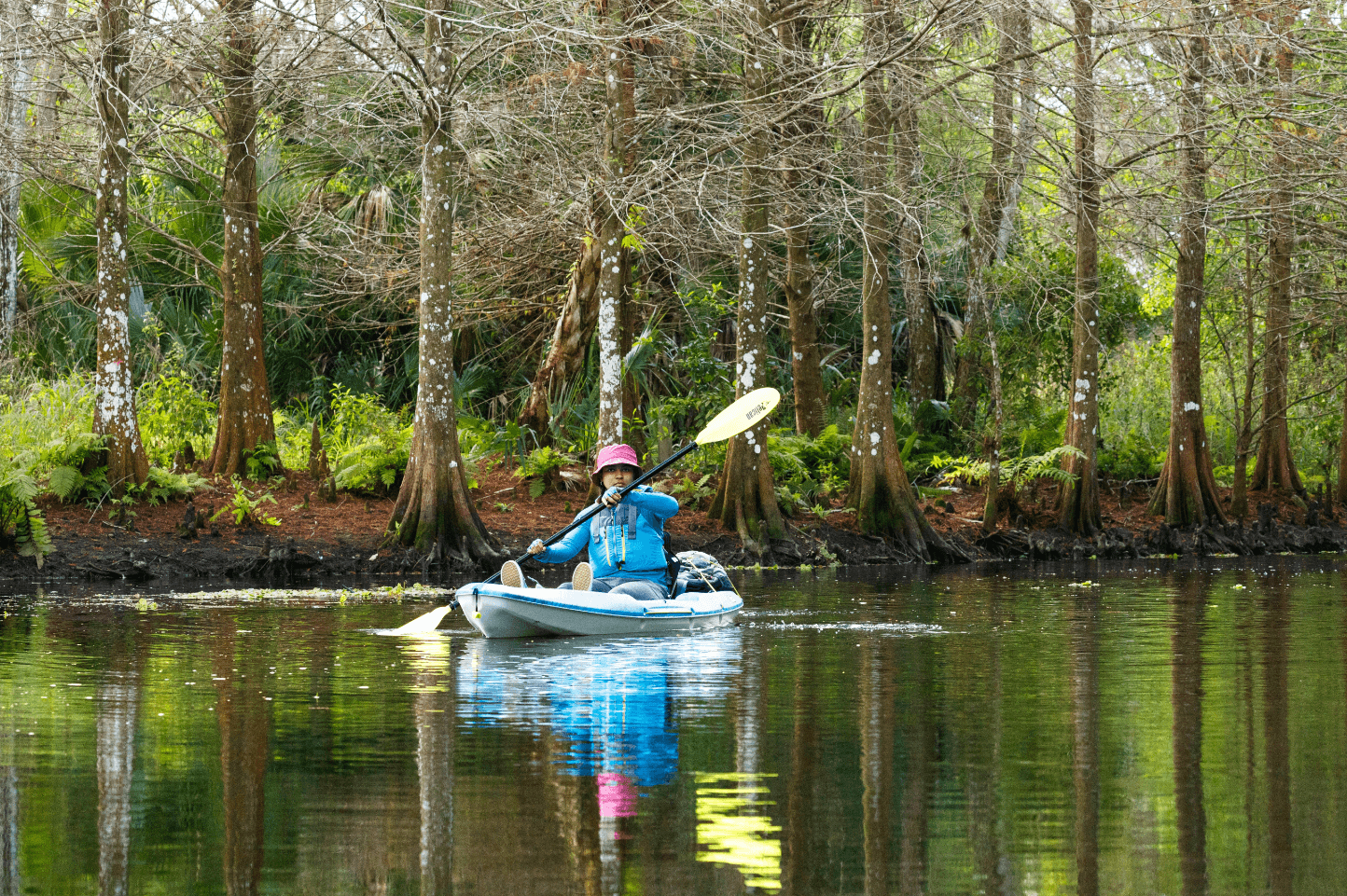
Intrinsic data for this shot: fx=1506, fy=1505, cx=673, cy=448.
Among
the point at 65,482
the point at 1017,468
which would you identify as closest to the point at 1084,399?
the point at 1017,468

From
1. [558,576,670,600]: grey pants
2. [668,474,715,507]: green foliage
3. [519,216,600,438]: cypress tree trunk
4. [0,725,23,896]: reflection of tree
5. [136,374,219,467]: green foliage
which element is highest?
[519,216,600,438]: cypress tree trunk

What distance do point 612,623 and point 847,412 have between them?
13.2m

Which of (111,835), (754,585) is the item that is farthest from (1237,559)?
(111,835)

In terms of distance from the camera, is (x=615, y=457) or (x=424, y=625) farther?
(x=615, y=457)

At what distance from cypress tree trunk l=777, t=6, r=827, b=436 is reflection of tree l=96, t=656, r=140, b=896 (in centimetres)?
1167

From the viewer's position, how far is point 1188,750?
22.0 ft

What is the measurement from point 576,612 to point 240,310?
1014 cm

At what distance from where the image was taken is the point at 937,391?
87.5 ft

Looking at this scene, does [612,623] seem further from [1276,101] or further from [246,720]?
[1276,101]

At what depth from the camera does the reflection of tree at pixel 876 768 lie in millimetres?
4719

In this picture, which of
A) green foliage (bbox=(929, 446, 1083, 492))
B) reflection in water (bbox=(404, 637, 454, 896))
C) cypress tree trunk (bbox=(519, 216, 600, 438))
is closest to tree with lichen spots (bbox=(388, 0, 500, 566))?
cypress tree trunk (bbox=(519, 216, 600, 438))

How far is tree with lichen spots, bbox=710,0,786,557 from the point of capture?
18.8 metres

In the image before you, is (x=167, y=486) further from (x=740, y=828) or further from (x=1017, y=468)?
(x=740, y=828)

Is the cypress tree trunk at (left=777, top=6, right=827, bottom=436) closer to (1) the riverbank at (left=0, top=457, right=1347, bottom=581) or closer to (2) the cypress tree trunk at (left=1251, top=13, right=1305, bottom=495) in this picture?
(1) the riverbank at (left=0, top=457, right=1347, bottom=581)
